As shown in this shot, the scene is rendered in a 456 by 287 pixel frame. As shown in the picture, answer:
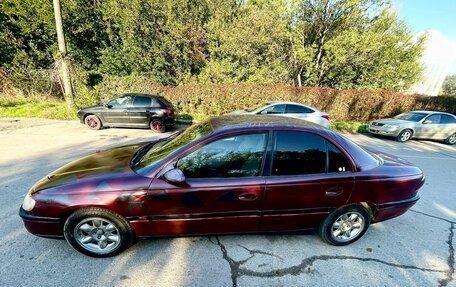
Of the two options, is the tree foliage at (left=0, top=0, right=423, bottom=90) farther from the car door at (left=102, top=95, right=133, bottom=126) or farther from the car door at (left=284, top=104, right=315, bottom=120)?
the car door at (left=284, top=104, right=315, bottom=120)

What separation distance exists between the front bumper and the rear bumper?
365 centimetres

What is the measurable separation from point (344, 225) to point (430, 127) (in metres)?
9.81

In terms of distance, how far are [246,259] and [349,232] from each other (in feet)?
4.54

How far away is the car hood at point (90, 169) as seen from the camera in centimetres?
244

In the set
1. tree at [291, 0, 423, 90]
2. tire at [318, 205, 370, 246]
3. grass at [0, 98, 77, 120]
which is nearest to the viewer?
tire at [318, 205, 370, 246]

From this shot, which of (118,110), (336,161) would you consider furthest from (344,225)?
(118,110)

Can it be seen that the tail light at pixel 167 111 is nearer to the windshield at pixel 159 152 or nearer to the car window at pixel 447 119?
the windshield at pixel 159 152

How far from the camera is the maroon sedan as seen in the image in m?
2.32

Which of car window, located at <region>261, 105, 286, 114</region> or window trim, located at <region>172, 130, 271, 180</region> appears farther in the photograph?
car window, located at <region>261, 105, 286, 114</region>

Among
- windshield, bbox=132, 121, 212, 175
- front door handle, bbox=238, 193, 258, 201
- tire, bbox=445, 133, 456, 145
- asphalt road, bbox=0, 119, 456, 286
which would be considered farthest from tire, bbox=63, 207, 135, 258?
tire, bbox=445, 133, 456, 145

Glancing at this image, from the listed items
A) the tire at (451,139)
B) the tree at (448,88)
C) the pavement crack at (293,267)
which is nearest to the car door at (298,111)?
the pavement crack at (293,267)

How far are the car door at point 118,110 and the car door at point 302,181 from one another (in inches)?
297

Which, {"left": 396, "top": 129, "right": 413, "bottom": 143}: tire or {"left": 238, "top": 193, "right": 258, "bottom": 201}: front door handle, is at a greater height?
{"left": 238, "top": 193, "right": 258, "bottom": 201}: front door handle

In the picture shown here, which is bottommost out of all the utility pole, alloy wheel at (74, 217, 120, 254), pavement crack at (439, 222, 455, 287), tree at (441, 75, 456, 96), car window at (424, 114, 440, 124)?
pavement crack at (439, 222, 455, 287)
